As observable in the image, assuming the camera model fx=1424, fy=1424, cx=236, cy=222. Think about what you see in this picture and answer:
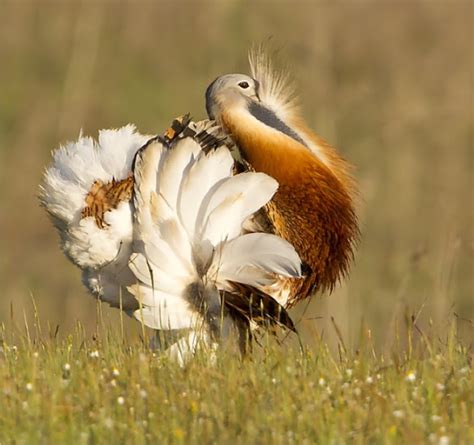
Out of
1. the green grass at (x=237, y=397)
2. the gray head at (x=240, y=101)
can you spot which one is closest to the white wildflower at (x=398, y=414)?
the green grass at (x=237, y=397)

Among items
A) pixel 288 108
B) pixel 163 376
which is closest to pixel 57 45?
pixel 288 108

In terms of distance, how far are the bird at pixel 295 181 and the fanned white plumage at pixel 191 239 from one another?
226 mm

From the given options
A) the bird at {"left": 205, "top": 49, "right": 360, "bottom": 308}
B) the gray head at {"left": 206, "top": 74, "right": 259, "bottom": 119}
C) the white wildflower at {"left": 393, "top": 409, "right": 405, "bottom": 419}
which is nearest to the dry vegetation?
the bird at {"left": 205, "top": 49, "right": 360, "bottom": 308}

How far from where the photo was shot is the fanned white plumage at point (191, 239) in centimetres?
554

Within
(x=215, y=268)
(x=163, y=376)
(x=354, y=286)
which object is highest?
(x=354, y=286)

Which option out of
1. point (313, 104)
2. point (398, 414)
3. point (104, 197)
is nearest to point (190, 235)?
point (104, 197)

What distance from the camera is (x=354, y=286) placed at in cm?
1535

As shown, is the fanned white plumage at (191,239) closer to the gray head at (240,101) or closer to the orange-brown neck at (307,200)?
the orange-brown neck at (307,200)

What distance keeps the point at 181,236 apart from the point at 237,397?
1236 mm

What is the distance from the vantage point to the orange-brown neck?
6.00 metres

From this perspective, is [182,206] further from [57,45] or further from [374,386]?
[57,45]

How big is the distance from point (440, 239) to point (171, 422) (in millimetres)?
11376

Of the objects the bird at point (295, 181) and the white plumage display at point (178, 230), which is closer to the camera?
the white plumage display at point (178, 230)

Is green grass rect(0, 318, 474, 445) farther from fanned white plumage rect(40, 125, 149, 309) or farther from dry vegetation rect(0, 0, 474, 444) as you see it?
dry vegetation rect(0, 0, 474, 444)
